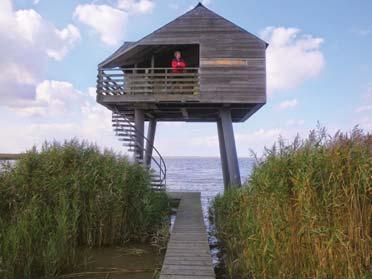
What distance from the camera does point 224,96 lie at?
15430 mm

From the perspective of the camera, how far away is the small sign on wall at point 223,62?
15.5 m

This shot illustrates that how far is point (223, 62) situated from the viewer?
1554cm

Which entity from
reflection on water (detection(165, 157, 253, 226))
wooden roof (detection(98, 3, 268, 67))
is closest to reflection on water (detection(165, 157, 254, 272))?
reflection on water (detection(165, 157, 253, 226))

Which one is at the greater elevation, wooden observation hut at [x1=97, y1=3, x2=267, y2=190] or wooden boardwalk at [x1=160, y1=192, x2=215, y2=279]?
wooden observation hut at [x1=97, y1=3, x2=267, y2=190]

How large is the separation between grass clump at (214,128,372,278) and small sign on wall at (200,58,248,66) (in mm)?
10259

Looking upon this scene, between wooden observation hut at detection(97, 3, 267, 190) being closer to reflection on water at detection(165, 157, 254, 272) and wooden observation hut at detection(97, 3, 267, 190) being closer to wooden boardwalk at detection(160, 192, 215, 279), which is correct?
reflection on water at detection(165, 157, 254, 272)

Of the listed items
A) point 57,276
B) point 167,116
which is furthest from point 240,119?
point 57,276

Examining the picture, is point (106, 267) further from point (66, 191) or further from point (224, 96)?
point (224, 96)

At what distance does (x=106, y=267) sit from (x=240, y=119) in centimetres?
1514

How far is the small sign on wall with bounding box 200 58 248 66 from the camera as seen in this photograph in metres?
15.5

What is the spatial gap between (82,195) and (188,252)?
341cm

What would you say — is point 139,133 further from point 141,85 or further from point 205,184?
point 205,184

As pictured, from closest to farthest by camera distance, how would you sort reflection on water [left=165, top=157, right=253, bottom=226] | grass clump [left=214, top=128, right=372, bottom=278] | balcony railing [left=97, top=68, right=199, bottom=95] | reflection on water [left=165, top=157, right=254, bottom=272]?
1. grass clump [left=214, top=128, right=372, bottom=278]
2. reflection on water [left=165, top=157, right=254, bottom=272]
3. balcony railing [left=97, top=68, right=199, bottom=95]
4. reflection on water [left=165, top=157, right=253, bottom=226]

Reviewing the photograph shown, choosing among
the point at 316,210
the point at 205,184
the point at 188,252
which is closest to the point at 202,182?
the point at 205,184
